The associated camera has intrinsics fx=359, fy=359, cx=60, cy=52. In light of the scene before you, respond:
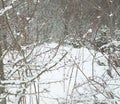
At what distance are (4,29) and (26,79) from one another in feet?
2.11

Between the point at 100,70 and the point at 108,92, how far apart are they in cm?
608

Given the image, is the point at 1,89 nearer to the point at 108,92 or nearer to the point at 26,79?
the point at 26,79

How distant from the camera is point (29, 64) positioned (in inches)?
117

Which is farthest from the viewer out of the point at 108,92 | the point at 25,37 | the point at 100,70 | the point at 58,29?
the point at 58,29

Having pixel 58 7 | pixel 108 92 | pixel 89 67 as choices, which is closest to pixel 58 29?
pixel 58 7

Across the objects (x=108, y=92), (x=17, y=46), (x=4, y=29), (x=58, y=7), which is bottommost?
(x=108, y=92)

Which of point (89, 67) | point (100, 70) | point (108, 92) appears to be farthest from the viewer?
point (89, 67)

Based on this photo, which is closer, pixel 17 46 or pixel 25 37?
pixel 17 46

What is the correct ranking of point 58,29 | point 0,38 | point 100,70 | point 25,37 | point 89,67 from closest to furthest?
point 0,38
point 25,37
point 100,70
point 89,67
point 58,29

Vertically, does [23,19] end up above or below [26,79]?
above

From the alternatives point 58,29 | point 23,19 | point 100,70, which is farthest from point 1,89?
point 58,29

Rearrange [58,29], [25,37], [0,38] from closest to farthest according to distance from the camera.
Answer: [0,38]
[25,37]
[58,29]

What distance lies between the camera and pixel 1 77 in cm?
296

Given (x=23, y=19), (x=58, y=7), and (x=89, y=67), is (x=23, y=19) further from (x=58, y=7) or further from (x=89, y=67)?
(x=58, y=7)
